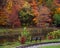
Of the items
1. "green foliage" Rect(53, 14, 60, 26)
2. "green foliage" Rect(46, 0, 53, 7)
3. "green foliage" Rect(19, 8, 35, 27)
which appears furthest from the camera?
"green foliage" Rect(46, 0, 53, 7)

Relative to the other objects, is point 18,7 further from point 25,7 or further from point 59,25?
point 59,25

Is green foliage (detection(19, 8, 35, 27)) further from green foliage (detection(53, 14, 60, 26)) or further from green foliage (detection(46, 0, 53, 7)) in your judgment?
green foliage (detection(53, 14, 60, 26))

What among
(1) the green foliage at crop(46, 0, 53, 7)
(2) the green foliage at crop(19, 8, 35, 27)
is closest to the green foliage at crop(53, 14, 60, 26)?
(1) the green foliage at crop(46, 0, 53, 7)

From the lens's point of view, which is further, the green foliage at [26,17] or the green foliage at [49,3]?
the green foliage at [49,3]

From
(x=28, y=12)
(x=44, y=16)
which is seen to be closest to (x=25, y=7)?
(x=28, y=12)

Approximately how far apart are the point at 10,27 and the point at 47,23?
7388mm

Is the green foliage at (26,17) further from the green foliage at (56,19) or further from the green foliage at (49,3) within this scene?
the green foliage at (56,19)

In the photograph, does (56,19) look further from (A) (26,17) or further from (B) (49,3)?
(A) (26,17)

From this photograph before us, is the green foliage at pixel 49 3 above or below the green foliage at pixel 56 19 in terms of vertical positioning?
above

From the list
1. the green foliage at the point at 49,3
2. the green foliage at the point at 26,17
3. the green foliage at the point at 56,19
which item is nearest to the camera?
the green foliage at the point at 56,19

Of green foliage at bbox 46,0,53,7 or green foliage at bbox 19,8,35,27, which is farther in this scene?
green foliage at bbox 46,0,53,7

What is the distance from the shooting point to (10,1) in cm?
5112

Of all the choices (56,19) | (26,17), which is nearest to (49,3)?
(56,19)

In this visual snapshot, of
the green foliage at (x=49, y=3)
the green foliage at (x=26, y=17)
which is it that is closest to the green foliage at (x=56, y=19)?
the green foliage at (x=49, y=3)
